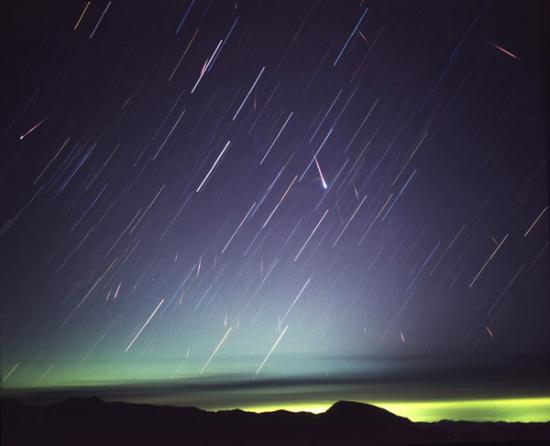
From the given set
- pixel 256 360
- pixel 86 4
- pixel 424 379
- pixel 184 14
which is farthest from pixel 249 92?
pixel 424 379

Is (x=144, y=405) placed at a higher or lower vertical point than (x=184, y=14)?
lower

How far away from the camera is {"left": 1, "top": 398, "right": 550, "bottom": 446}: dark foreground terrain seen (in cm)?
568

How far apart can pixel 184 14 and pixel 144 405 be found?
90.5 inches

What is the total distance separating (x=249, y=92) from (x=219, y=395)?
1.79m

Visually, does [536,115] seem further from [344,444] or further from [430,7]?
[344,444]

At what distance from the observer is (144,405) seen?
226 inches

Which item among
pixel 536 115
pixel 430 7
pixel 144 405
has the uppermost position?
pixel 430 7

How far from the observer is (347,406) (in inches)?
229

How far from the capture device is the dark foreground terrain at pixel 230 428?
568 centimetres

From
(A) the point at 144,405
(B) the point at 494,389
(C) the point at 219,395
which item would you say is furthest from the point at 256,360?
(B) the point at 494,389

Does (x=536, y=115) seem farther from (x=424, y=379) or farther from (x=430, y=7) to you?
(x=424, y=379)

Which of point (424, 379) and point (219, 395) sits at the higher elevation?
point (424, 379)

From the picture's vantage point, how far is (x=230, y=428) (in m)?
5.75

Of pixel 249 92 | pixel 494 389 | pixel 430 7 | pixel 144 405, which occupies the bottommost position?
pixel 144 405
